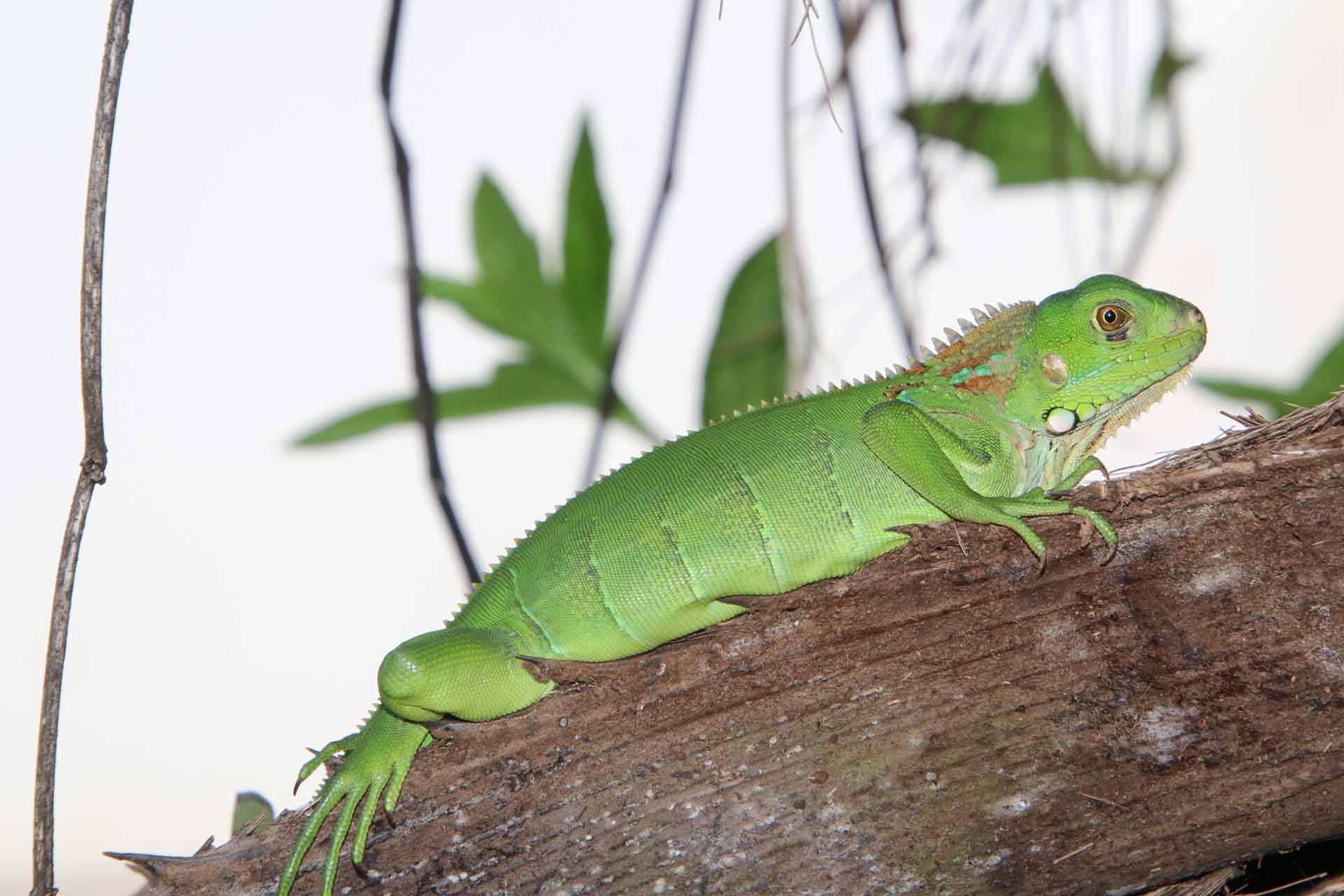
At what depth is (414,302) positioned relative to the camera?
3672 mm

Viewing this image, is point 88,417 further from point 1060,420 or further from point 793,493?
point 1060,420

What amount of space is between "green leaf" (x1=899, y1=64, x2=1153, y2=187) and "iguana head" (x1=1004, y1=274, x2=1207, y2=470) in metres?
1.18

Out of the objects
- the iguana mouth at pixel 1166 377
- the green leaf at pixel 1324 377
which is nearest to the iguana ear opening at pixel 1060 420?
the iguana mouth at pixel 1166 377

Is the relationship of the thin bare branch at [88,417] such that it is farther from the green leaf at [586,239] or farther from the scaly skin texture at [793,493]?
the green leaf at [586,239]

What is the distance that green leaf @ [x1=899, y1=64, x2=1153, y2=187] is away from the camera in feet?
14.8

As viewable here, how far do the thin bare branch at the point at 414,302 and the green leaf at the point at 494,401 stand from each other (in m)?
1.03

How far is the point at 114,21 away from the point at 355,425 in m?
2.71

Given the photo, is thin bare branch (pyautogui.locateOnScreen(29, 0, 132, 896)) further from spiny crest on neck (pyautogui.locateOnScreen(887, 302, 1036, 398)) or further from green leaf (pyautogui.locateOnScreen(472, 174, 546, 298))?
green leaf (pyautogui.locateOnScreen(472, 174, 546, 298))

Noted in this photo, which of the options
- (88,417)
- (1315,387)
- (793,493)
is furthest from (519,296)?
(1315,387)

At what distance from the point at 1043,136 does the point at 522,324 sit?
249cm

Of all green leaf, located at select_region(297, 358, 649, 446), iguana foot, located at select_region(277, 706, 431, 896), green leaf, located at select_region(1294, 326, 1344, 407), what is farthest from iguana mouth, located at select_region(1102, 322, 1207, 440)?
iguana foot, located at select_region(277, 706, 431, 896)

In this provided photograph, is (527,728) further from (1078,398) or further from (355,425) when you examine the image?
(355,425)

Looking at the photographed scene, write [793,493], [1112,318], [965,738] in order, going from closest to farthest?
[965,738] → [793,493] → [1112,318]

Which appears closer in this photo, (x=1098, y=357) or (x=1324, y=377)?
(x=1098, y=357)
